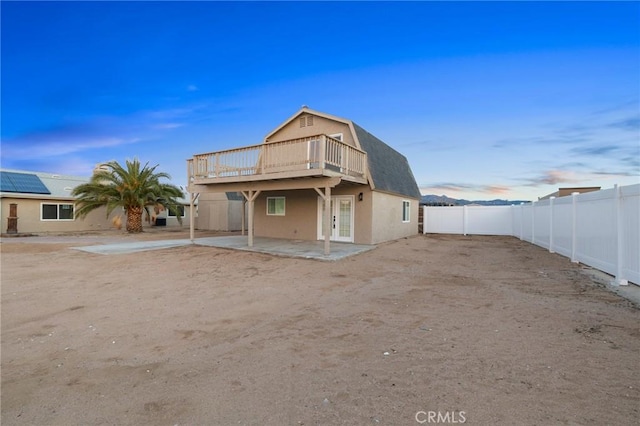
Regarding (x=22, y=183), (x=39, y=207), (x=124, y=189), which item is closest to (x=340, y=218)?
(x=124, y=189)

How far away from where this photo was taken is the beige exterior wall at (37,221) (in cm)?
1952

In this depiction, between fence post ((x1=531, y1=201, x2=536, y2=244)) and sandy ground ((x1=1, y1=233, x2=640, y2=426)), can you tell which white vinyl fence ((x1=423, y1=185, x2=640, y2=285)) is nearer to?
fence post ((x1=531, y1=201, x2=536, y2=244))

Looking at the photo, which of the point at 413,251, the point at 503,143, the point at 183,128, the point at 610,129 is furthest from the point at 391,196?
the point at 183,128

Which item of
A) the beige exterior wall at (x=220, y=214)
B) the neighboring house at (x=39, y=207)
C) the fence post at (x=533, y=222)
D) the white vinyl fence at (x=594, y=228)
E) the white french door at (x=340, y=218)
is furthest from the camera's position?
the beige exterior wall at (x=220, y=214)

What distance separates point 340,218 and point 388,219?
106 inches

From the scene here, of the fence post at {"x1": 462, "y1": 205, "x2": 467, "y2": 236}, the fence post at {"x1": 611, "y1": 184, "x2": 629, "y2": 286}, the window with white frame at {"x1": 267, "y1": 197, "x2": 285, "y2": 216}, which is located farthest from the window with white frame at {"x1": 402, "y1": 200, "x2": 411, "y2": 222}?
the fence post at {"x1": 611, "y1": 184, "x2": 629, "y2": 286}

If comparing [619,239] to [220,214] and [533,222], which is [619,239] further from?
[220,214]

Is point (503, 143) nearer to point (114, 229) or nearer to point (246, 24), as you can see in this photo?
point (246, 24)

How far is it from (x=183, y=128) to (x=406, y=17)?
12598mm

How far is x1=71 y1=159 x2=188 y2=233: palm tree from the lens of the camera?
750 inches

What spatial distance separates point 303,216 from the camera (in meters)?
15.7

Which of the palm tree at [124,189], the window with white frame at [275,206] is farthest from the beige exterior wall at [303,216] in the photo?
the palm tree at [124,189]

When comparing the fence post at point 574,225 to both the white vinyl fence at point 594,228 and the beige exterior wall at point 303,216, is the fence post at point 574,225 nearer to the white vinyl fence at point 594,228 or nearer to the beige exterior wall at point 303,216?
the white vinyl fence at point 594,228

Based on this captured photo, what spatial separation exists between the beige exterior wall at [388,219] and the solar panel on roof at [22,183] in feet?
73.9
